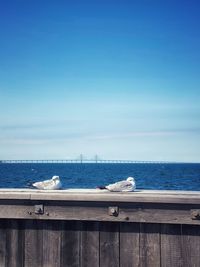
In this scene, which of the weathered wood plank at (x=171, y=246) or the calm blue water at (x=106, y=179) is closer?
the weathered wood plank at (x=171, y=246)

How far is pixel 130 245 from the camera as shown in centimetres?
340

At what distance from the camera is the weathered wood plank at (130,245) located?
3.39 metres

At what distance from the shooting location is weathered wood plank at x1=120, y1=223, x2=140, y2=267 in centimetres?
339

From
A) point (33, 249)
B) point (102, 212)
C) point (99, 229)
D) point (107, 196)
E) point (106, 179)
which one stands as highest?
point (107, 196)

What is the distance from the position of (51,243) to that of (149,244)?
899 mm

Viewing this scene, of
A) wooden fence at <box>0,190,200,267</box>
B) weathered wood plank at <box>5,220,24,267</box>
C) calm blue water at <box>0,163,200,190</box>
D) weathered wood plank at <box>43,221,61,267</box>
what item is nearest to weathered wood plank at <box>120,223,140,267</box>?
wooden fence at <box>0,190,200,267</box>

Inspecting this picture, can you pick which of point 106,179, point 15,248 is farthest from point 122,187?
point 106,179

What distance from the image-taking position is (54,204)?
138 inches

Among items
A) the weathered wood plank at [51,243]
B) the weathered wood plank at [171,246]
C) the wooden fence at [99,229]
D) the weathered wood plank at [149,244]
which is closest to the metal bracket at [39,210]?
the wooden fence at [99,229]

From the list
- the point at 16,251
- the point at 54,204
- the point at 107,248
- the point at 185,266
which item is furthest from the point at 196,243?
the point at 16,251

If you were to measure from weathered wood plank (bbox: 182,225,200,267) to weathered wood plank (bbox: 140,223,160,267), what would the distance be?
0.23 metres

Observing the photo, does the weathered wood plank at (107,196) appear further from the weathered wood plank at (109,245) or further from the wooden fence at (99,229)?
the weathered wood plank at (109,245)

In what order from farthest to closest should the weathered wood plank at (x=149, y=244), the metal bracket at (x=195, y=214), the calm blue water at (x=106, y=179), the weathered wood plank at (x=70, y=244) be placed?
the calm blue water at (x=106, y=179)
the weathered wood plank at (x=70, y=244)
the weathered wood plank at (x=149, y=244)
the metal bracket at (x=195, y=214)

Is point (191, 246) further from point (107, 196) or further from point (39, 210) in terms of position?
point (39, 210)
